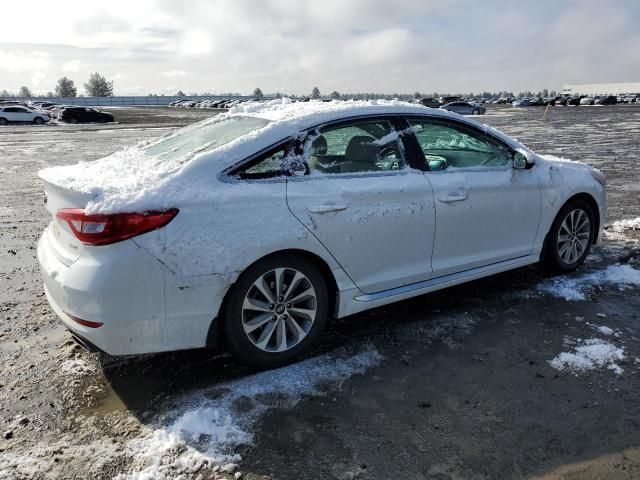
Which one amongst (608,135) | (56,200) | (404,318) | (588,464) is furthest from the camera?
(608,135)

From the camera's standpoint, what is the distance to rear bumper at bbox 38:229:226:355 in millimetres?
2961

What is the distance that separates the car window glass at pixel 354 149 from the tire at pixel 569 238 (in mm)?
1966

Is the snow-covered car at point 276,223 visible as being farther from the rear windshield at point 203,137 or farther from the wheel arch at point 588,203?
the wheel arch at point 588,203

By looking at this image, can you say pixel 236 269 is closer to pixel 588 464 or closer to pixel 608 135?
pixel 588 464

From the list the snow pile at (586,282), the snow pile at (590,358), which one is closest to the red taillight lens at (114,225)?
the snow pile at (590,358)

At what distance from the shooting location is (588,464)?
265 cm

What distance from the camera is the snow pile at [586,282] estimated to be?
4797 millimetres

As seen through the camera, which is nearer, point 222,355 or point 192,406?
point 192,406

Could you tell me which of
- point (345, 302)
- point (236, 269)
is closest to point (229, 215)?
point (236, 269)

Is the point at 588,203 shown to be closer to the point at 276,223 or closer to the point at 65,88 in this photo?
the point at 276,223

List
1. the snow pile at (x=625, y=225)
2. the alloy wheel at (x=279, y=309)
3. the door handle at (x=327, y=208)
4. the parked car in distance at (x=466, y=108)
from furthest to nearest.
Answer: the parked car in distance at (x=466, y=108)
the snow pile at (x=625, y=225)
the door handle at (x=327, y=208)
the alloy wheel at (x=279, y=309)

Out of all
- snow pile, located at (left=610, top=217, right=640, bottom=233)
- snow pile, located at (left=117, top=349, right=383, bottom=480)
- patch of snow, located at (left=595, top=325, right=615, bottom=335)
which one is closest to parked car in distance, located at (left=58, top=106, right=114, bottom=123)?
snow pile, located at (left=610, top=217, right=640, bottom=233)

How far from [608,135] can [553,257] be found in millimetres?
20463

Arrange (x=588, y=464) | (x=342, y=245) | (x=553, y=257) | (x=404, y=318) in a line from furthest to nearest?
(x=553, y=257)
(x=404, y=318)
(x=342, y=245)
(x=588, y=464)
